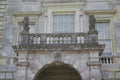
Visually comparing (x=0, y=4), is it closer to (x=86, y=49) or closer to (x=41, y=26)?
(x=41, y=26)

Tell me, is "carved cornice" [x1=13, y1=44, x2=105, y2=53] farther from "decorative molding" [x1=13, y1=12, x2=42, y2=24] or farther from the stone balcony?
"decorative molding" [x1=13, y1=12, x2=42, y2=24]

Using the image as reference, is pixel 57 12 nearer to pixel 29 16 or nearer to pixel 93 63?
pixel 29 16

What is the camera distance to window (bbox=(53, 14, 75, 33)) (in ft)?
53.5

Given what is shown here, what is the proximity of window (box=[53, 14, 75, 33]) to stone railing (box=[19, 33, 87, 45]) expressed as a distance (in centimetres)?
266

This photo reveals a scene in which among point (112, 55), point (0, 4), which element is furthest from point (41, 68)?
point (0, 4)

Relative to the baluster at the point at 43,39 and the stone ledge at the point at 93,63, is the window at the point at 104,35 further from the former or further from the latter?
the baluster at the point at 43,39

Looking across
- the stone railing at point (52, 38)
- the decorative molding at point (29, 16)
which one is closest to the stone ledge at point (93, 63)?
the stone railing at point (52, 38)

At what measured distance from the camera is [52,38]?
13.6 metres

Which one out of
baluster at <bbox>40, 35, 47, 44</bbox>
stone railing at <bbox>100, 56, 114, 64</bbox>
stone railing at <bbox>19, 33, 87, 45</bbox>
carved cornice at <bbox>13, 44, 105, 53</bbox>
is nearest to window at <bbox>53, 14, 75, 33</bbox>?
stone railing at <bbox>100, 56, 114, 64</bbox>

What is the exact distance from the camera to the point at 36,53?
13.0m

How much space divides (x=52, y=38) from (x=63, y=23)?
9.97 ft

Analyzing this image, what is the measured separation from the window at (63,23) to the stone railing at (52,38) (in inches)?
105

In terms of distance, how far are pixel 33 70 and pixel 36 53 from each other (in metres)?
0.83

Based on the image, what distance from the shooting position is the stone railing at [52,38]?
43.2ft
